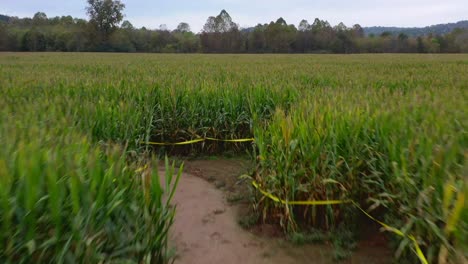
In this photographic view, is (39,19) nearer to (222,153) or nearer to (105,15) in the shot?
(105,15)

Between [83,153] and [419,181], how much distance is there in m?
2.10

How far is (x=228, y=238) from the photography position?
3.38 metres

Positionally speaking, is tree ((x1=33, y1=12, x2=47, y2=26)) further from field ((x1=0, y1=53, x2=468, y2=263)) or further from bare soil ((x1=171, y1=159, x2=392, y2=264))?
bare soil ((x1=171, y1=159, x2=392, y2=264))

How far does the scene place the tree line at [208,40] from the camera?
4750 centimetres

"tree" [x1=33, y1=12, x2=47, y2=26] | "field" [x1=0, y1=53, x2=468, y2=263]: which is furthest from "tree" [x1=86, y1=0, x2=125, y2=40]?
"field" [x1=0, y1=53, x2=468, y2=263]

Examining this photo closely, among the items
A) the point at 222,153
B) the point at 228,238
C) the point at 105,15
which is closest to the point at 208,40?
the point at 105,15

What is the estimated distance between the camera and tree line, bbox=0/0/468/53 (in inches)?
1870

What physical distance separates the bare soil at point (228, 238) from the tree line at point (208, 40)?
4791 centimetres

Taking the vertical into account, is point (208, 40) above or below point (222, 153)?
above

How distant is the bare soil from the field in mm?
205

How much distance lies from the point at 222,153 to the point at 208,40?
5060cm

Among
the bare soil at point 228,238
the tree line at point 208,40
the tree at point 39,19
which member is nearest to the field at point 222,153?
the bare soil at point 228,238

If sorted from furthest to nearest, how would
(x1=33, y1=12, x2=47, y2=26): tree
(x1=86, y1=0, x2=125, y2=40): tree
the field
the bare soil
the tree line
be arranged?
(x1=33, y1=12, x2=47, y2=26): tree → (x1=86, y1=0, x2=125, y2=40): tree → the tree line → the bare soil → the field

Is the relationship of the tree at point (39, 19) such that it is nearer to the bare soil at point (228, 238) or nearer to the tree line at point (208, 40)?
the tree line at point (208, 40)
